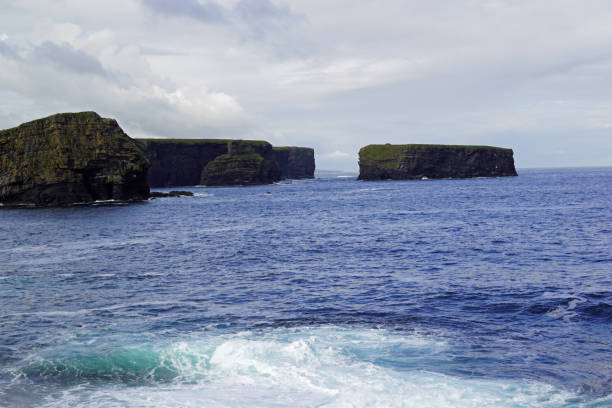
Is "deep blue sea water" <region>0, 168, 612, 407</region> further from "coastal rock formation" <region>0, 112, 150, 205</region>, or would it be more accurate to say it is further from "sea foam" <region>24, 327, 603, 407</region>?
"coastal rock formation" <region>0, 112, 150, 205</region>

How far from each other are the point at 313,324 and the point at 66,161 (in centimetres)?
8488

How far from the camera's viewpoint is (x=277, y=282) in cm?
2780

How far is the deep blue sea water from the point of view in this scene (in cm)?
1406

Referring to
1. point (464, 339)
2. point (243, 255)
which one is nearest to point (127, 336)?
point (464, 339)

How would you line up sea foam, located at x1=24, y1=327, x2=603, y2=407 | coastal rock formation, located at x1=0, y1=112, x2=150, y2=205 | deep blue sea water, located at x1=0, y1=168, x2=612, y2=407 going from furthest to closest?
1. coastal rock formation, located at x1=0, y1=112, x2=150, y2=205
2. deep blue sea water, located at x1=0, y1=168, x2=612, y2=407
3. sea foam, located at x1=24, y1=327, x2=603, y2=407

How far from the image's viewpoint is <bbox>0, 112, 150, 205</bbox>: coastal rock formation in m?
92.6

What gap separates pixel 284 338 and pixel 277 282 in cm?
939

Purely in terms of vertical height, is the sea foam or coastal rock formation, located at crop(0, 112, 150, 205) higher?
coastal rock formation, located at crop(0, 112, 150, 205)

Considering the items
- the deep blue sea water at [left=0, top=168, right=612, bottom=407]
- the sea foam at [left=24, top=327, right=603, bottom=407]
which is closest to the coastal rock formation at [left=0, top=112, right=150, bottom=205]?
the deep blue sea water at [left=0, top=168, right=612, bottom=407]

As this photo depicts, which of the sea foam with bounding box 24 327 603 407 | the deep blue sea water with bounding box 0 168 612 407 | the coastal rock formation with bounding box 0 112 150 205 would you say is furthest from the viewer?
the coastal rock formation with bounding box 0 112 150 205

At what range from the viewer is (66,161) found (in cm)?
9194

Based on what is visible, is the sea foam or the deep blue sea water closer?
the sea foam

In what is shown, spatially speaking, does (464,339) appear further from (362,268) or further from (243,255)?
(243,255)

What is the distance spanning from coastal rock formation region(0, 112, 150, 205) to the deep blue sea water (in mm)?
54153
